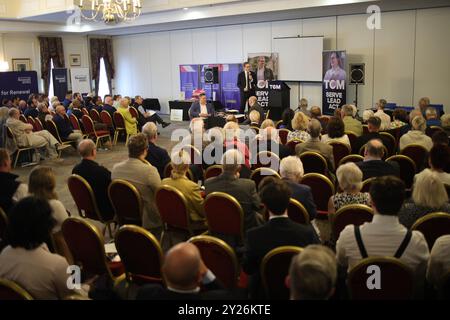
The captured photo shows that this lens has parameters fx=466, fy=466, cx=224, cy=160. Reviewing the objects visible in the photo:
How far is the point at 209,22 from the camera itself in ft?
48.8

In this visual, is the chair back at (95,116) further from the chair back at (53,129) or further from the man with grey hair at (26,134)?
the man with grey hair at (26,134)

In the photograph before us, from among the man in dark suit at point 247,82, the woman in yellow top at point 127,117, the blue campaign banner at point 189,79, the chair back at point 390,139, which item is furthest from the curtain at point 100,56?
the chair back at point 390,139

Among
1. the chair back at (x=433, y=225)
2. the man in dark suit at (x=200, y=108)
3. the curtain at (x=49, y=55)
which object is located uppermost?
the curtain at (x=49, y=55)

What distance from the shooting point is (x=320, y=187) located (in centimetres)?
466

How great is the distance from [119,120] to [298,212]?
28.6 feet

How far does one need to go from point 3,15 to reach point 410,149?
43.0ft

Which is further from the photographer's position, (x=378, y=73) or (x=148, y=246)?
(x=378, y=73)

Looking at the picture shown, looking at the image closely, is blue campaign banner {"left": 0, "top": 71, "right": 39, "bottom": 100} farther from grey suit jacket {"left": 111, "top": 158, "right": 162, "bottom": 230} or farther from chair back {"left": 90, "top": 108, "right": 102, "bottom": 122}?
grey suit jacket {"left": 111, "top": 158, "right": 162, "bottom": 230}

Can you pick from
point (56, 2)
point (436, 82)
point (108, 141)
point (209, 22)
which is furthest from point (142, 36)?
point (436, 82)

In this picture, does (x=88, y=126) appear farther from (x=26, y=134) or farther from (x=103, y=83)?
(x=103, y=83)

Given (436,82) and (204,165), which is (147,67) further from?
(204,165)

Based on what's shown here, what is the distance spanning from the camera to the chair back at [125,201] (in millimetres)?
4520

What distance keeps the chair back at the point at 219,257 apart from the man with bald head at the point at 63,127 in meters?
8.35

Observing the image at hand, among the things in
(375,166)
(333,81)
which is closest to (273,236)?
(375,166)
